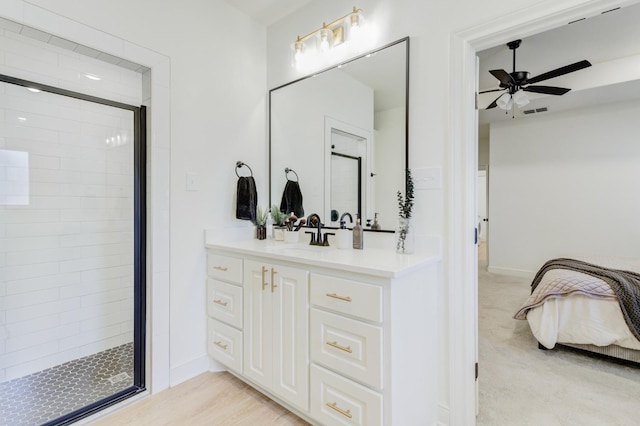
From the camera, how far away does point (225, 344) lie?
1992mm

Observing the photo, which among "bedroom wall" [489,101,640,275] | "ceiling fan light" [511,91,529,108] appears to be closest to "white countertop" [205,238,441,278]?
"ceiling fan light" [511,91,529,108]

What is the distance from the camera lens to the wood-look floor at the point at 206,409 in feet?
5.35

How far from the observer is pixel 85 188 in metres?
2.27

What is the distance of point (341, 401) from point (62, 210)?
228 cm

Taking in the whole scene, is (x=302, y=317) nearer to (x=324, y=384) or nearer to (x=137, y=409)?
(x=324, y=384)

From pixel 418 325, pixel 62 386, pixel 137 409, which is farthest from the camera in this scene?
pixel 62 386

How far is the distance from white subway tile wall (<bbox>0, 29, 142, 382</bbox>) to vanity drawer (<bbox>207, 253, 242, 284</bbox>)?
0.57 metres

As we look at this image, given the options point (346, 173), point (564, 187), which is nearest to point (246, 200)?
point (346, 173)

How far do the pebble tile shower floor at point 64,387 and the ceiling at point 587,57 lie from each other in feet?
13.8

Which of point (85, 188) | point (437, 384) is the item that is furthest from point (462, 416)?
point (85, 188)

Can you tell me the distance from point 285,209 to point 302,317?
3.56 feet

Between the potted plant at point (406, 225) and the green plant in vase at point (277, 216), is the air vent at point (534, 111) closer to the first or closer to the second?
the potted plant at point (406, 225)

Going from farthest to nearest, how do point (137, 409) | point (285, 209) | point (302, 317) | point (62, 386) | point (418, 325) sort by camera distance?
point (285, 209)
point (62, 386)
point (137, 409)
point (302, 317)
point (418, 325)

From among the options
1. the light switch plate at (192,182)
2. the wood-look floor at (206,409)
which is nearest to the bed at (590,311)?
the wood-look floor at (206,409)
